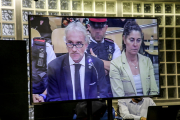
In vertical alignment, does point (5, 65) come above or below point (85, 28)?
below

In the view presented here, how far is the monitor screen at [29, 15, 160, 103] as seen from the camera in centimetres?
283

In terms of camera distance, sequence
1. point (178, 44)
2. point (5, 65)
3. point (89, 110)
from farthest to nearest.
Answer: point (178, 44) → point (89, 110) → point (5, 65)

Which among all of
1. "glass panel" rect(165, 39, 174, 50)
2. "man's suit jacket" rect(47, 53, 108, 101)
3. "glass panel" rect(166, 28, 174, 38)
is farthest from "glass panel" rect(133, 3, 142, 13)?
"man's suit jacket" rect(47, 53, 108, 101)

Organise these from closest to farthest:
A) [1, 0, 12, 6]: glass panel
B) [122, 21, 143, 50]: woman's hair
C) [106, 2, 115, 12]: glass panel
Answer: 1. [122, 21, 143, 50]: woman's hair
2. [1, 0, 12, 6]: glass panel
3. [106, 2, 115, 12]: glass panel

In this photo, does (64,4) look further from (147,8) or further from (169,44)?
(169,44)

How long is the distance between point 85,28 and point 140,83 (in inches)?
38.7

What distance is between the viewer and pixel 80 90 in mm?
2910

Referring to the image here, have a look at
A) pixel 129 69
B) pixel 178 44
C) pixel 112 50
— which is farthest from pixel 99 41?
pixel 178 44

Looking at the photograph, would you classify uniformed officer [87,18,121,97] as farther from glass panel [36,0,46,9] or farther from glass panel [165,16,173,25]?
glass panel [165,16,173,25]

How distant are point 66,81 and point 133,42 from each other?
3.24ft

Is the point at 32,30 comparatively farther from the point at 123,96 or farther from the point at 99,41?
the point at 123,96

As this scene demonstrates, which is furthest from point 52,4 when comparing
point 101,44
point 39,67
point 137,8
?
point 39,67

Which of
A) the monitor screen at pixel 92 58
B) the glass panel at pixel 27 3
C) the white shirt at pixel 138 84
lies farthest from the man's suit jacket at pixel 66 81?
the glass panel at pixel 27 3

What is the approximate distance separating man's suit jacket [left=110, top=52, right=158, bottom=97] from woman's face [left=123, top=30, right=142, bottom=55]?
0.09m
